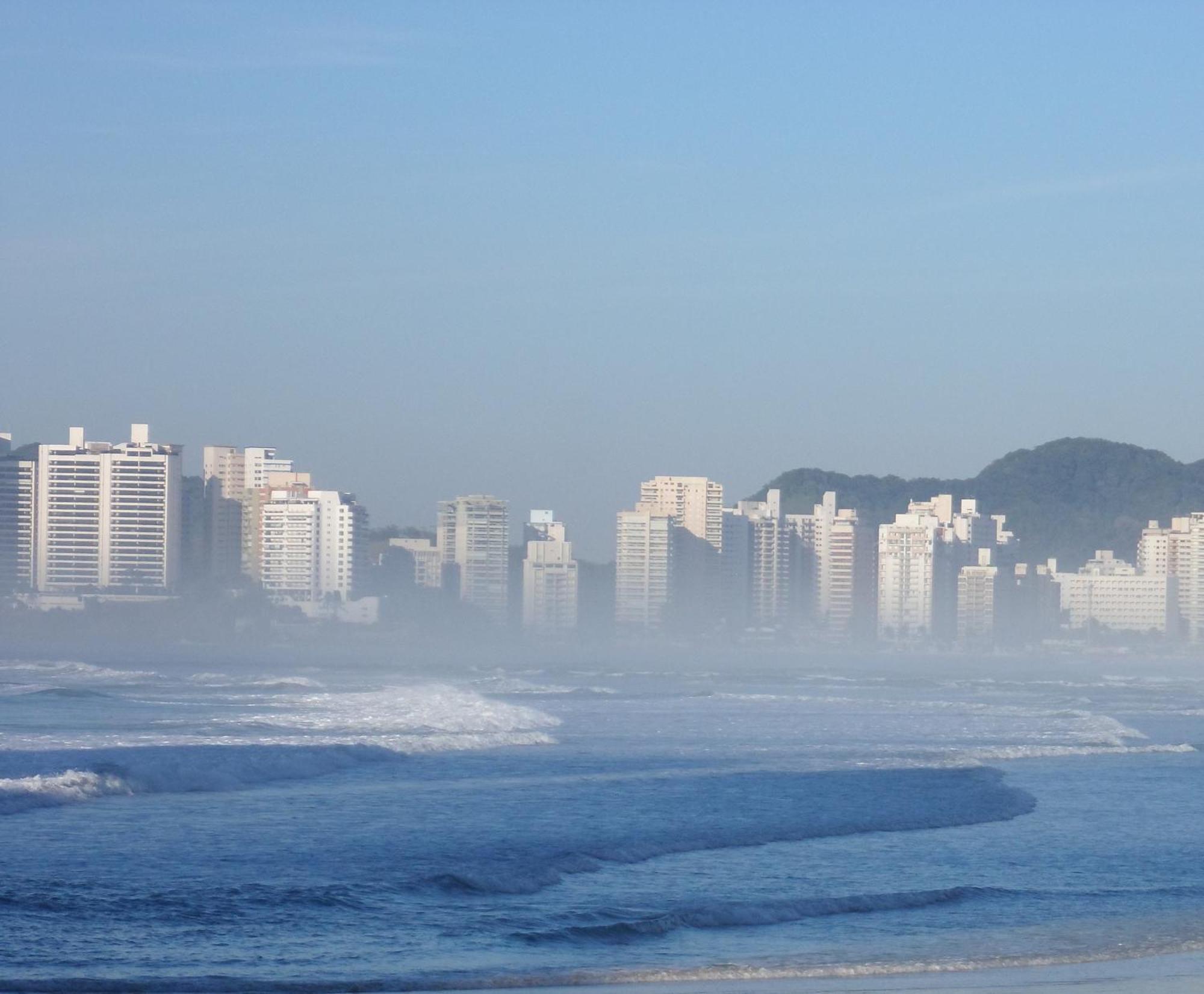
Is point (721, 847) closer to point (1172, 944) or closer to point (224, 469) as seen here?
point (1172, 944)

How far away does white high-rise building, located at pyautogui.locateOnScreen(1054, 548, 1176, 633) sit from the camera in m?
161

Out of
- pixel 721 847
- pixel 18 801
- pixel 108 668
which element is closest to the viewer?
pixel 721 847

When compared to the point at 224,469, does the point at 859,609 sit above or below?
below

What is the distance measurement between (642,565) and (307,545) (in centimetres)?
3190

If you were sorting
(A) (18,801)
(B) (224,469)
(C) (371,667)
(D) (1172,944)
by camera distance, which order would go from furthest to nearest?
(B) (224,469), (C) (371,667), (A) (18,801), (D) (1172,944)

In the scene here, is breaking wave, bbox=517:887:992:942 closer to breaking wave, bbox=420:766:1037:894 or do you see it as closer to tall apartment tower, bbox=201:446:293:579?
breaking wave, bbox=420:766:1037:894

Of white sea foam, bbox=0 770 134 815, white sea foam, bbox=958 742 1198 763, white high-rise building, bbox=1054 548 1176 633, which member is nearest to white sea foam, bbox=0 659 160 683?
white sea foam, bbox=958 742 1198 763

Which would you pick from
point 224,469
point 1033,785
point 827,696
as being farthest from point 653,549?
point 1033,785

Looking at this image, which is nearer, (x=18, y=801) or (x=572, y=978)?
(x=572, y=978)

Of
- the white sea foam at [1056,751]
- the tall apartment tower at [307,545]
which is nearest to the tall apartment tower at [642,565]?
the tall apartment tower at [307,545]

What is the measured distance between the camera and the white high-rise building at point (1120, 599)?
161 meters

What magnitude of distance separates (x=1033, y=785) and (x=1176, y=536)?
149m

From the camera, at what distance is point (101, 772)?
65.3ft

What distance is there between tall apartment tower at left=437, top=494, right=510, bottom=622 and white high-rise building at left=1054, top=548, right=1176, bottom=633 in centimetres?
5986
